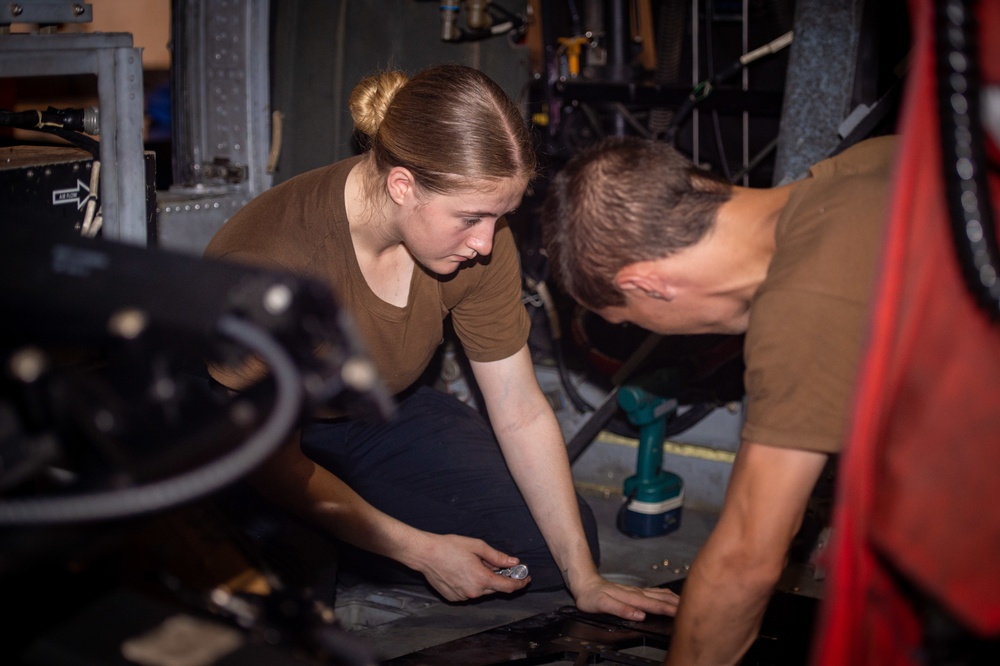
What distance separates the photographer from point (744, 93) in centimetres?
255

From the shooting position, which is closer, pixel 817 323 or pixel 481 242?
pixel 817 323

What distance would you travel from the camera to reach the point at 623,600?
1.69 meters

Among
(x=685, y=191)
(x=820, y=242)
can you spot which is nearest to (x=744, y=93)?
(x=685, y=191)

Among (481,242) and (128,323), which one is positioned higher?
(128,323)

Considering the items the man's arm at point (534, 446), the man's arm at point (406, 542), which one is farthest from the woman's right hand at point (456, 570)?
the man's arm at point (534, 446)

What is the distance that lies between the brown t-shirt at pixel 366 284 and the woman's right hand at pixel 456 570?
0.33 meters

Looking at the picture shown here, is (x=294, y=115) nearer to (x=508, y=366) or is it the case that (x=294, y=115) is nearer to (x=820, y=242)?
(x=508, y=366)

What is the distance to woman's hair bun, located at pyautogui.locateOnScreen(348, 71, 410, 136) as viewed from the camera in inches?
64.1

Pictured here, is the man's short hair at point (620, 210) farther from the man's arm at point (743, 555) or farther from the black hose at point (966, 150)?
the black hose at point (966, 150)

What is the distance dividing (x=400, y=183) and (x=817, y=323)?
78 cm

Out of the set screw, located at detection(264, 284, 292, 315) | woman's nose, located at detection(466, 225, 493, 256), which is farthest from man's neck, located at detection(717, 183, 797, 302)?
screw, located at detection(264, 284, 292, 315)

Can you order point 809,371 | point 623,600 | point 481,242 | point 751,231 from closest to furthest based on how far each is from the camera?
point 809,371, point 751,231, point 481,242, point 623,600

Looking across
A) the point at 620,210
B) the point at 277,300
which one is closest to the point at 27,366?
the point at 277,300

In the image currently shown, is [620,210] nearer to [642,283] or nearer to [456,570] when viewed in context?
[642,283]
